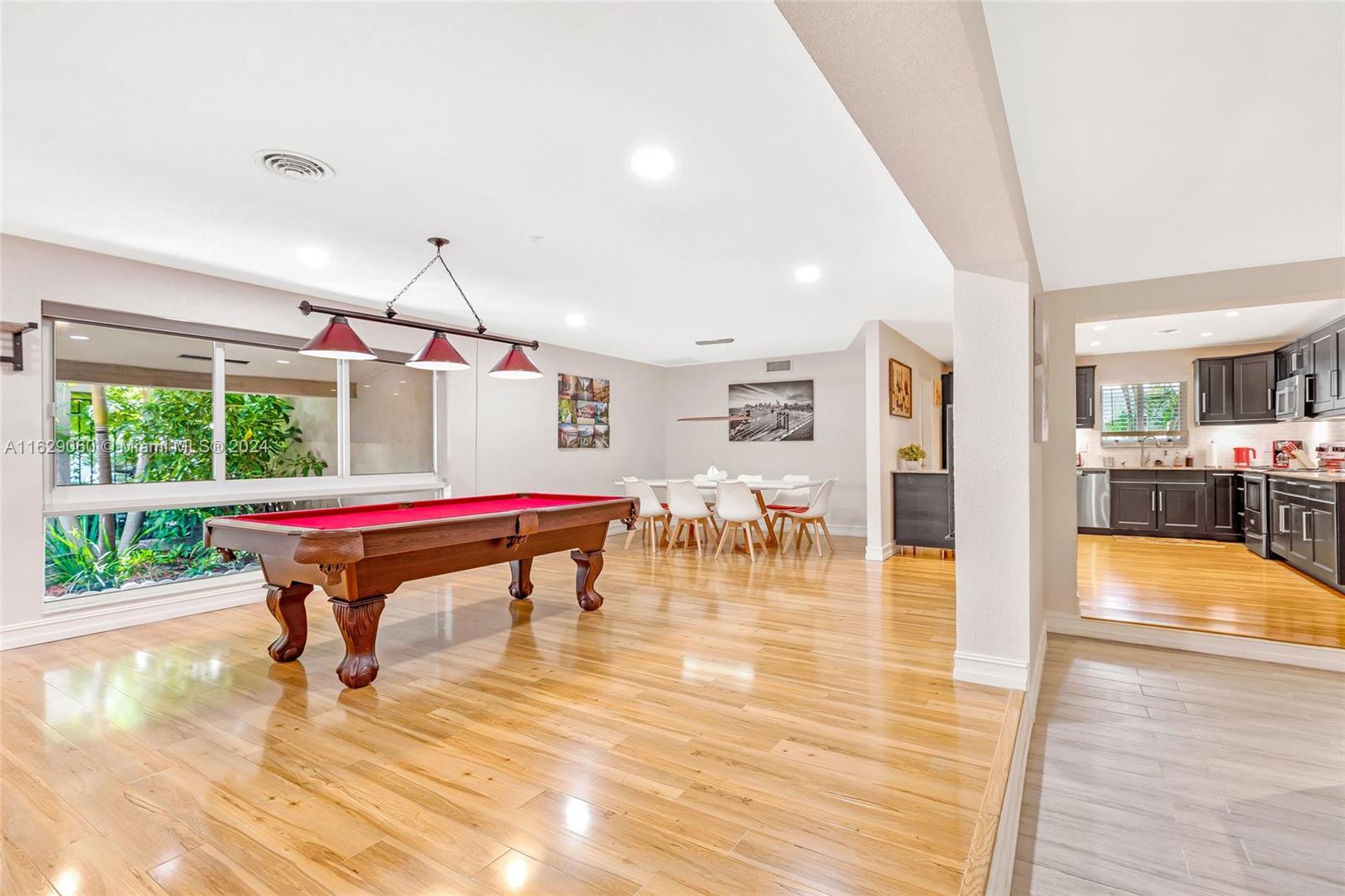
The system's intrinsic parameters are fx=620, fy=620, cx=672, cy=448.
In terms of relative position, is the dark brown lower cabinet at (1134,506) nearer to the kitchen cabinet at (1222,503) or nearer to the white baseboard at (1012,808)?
the kitchen cabinet at (1222,503)

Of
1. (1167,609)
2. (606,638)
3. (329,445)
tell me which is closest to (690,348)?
(329,445)

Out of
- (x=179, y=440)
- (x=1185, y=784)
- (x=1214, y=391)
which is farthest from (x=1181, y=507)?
(x=179, y=440)

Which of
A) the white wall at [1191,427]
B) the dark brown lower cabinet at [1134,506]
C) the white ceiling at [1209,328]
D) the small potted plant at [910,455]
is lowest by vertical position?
the dark brown lower cabinet at [1134,506]

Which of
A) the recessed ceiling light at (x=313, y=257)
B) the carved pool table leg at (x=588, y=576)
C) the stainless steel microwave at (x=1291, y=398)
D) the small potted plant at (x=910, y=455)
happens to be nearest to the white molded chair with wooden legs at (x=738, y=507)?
the small potted plant at (x=910, y=455)

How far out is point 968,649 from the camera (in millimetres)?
3061

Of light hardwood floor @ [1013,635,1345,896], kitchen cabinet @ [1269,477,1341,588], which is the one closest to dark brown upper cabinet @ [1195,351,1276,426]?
kitchen cabinet @ [1269,477,1341,588]

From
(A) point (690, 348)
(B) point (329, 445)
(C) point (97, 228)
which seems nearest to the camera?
(C) point (97, 228)

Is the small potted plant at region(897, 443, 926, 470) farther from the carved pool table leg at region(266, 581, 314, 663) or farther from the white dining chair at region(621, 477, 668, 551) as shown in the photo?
the carved pool table leg at region(266, 581, 314, 663)

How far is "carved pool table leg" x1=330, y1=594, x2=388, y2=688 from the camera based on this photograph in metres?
3.02

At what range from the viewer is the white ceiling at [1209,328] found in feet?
17.9

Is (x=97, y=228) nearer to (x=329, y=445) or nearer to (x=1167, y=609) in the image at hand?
(x=329, y=445)

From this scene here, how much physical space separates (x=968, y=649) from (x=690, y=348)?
549cm

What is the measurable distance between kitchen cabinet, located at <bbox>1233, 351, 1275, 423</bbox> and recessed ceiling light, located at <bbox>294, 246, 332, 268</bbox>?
9447mm

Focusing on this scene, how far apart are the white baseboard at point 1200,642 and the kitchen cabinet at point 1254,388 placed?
4859mm
